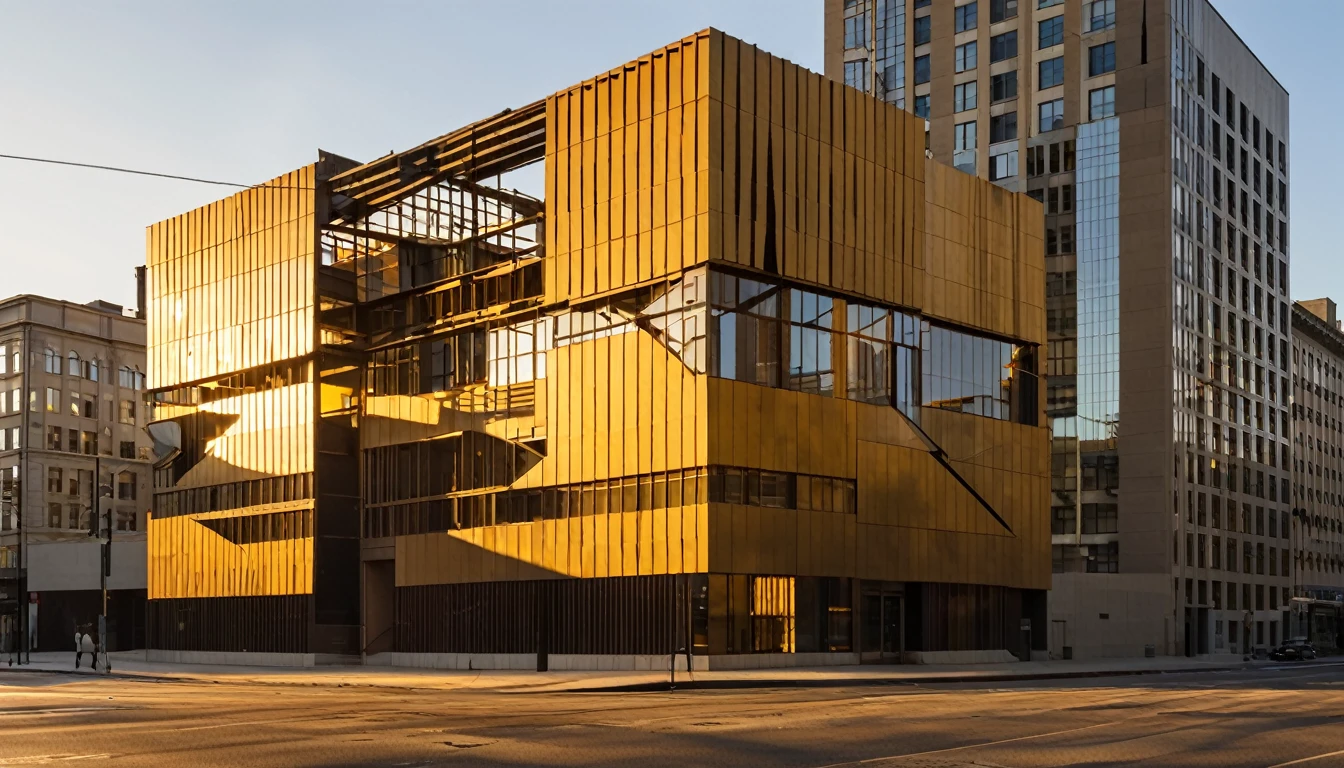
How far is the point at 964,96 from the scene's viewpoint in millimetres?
100562

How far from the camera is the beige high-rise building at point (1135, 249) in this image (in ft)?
296

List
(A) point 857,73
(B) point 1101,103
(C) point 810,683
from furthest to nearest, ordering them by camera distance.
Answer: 1. (A) point 857,73
2. (B) point 1101,103
3. (C) point 810,683

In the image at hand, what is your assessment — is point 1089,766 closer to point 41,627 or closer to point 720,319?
point 720,319

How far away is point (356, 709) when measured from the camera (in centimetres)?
2995

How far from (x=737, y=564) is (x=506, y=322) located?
48.9 ft

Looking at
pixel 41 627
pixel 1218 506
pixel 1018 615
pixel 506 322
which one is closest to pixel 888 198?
pixel 506 322

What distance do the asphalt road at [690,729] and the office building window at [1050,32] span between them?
219 ft

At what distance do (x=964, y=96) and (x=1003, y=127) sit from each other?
12.7ft

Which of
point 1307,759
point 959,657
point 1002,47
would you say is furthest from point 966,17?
point 1307,759

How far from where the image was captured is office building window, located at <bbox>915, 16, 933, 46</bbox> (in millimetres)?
101812

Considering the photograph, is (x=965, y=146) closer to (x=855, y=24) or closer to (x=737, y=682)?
(x=855, y=24)

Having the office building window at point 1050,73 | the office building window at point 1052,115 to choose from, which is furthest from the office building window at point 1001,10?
the office building window at point 1052,115

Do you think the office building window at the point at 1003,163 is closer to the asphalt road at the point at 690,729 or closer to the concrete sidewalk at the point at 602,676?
the concrete sidewalk at the point at 602,676

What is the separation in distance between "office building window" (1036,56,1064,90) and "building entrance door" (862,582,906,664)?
49143 mm
